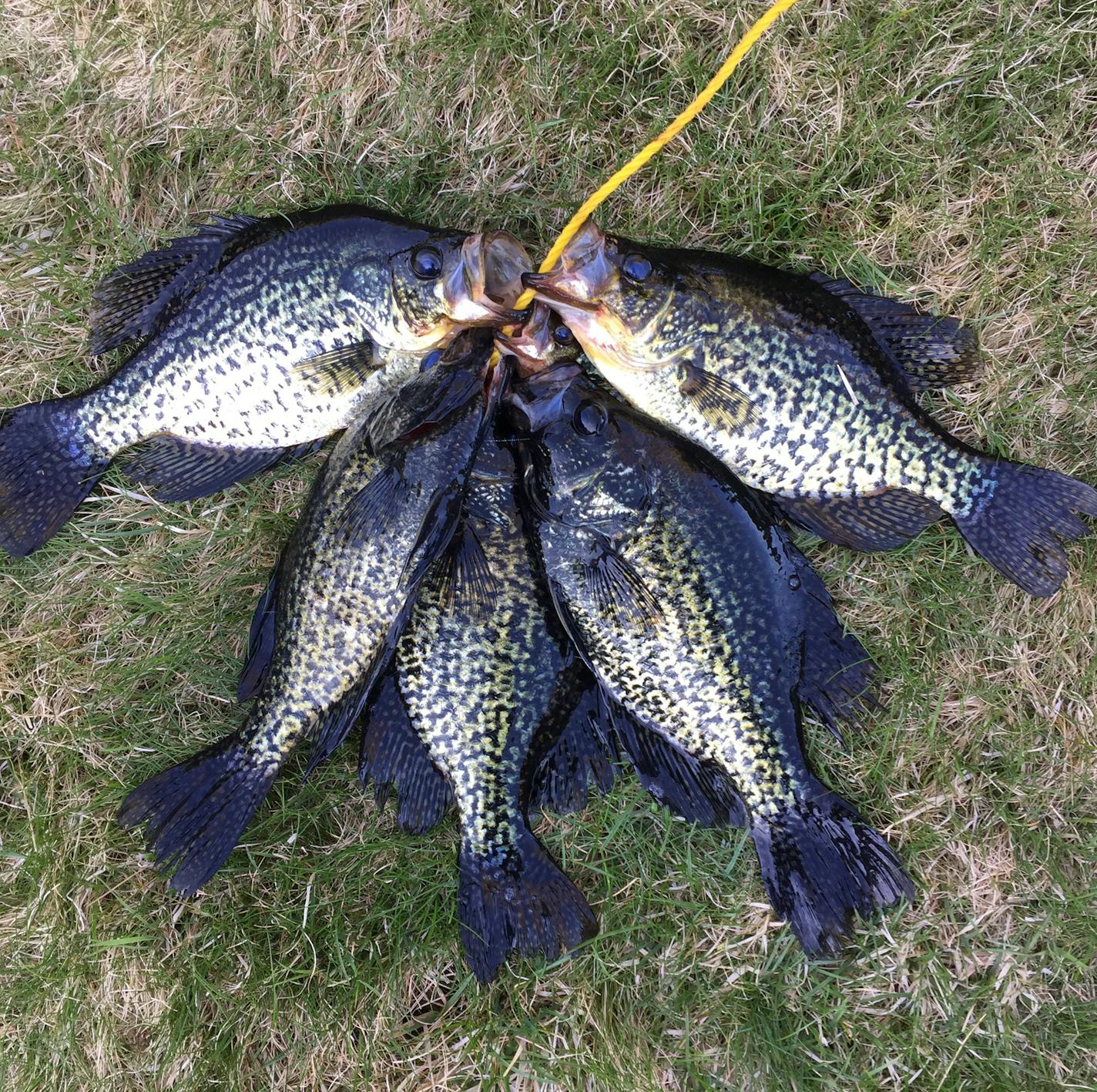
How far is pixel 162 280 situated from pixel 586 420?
→ 1.67m

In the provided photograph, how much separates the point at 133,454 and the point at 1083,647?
349 cm

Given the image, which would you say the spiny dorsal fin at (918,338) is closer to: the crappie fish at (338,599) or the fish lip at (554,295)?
the fish lip at (554,295)

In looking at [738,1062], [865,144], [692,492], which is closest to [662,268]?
[692,492]

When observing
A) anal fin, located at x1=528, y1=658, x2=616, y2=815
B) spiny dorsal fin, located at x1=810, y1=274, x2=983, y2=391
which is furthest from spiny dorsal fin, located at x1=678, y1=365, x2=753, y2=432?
anal fin, located at x1=528, y1=658, x2=616, y2=815

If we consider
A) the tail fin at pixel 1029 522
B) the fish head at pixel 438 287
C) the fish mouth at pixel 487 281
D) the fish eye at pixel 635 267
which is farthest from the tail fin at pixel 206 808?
the tail fin at pixel 1029 522

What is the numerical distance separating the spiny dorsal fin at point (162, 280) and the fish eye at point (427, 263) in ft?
1.78

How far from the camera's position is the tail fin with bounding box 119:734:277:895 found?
111 inches

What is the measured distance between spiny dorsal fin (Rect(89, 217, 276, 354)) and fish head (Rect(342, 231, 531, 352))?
445mm

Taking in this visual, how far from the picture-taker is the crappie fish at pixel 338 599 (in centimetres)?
257

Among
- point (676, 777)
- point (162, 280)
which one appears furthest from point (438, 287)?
point (676, 777)

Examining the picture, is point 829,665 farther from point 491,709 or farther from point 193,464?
→ point 193,464

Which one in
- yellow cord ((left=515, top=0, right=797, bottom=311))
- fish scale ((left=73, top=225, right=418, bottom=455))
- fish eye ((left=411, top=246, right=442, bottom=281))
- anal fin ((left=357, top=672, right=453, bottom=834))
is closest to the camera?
yellow cord ((left=515, top=0, right=797, bottom=311))

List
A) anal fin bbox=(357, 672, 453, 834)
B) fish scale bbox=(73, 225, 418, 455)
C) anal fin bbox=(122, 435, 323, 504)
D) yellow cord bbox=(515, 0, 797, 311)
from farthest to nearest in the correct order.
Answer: anal fin bbox=(122, 435, 323, 504) → anal fin bbox=(357, 672, 453, 834) → fish scale bbox=(73, 225, 418, 455) → yellow cord bbox=(515, 0, 797, 311)

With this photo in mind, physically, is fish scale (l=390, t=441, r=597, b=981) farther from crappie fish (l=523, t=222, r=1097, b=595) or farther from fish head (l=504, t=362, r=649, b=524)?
crappie fish (l=523, t=222, r=1097, b=595)
